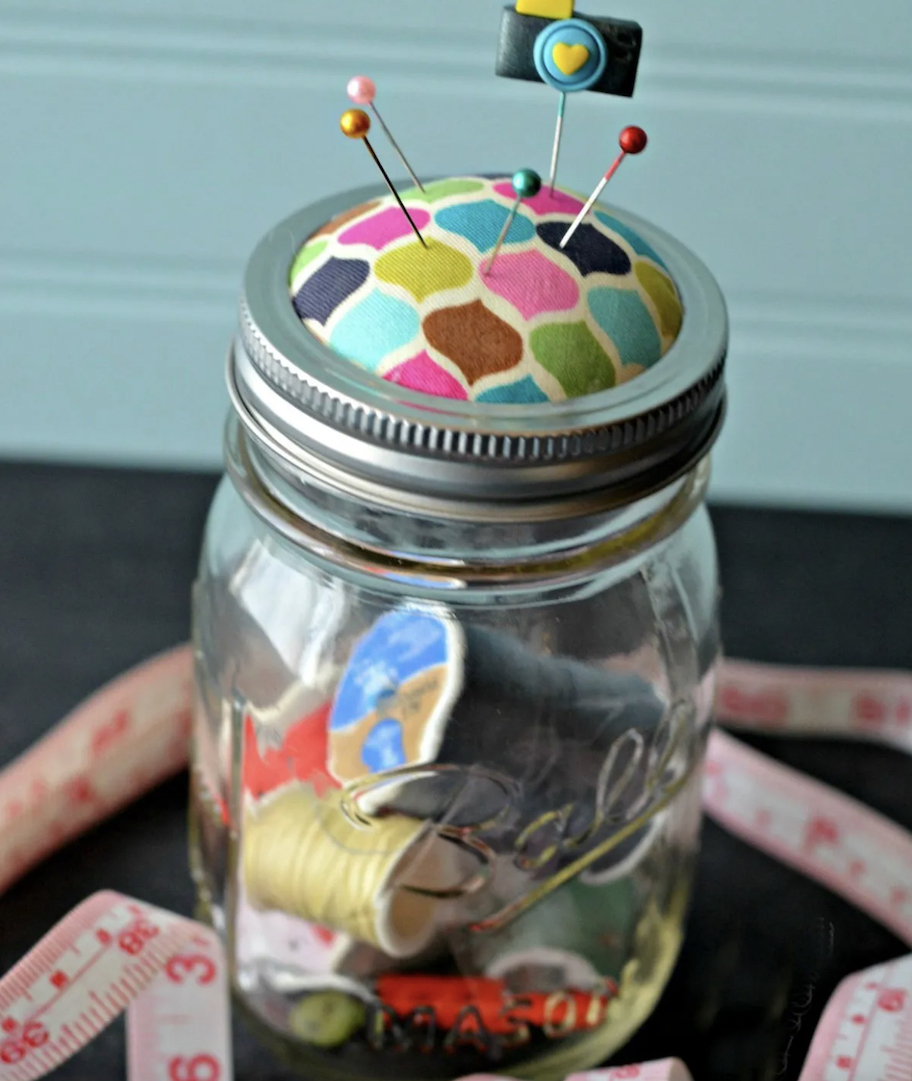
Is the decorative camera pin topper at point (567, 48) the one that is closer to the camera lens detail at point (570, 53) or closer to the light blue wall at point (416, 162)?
the camera lens detail at point (570, 53)

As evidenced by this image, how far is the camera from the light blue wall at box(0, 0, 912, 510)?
40.8 inches

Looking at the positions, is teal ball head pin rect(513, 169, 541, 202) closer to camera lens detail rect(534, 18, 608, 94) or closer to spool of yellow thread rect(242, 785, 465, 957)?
camera lens detail rect(534, 18, 608, 94)

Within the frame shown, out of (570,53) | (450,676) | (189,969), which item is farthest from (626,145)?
(189,969)

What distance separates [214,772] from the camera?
0.78m

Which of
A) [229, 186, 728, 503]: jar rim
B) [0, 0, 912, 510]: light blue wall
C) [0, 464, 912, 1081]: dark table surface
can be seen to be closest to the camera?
[229, 186, 728, 503]: jar rim

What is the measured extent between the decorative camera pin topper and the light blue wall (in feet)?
1.46

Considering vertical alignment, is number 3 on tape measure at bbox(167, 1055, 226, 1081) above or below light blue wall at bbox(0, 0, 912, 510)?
below

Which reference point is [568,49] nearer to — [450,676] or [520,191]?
[520,191]

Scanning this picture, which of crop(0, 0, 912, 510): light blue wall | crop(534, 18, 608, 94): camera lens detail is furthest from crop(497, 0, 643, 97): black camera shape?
crop(0, 0, 912, 510): light blue wall

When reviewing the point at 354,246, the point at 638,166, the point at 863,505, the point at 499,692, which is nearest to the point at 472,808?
the point at 499,692

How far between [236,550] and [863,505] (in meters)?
0.72

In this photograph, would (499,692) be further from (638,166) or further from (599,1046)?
(638,166)

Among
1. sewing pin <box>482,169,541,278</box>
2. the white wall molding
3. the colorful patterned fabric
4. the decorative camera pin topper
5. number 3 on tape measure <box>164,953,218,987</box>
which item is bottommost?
number 3 on tape measure <box>164,953,218,987</box>

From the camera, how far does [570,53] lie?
1.91 feet
